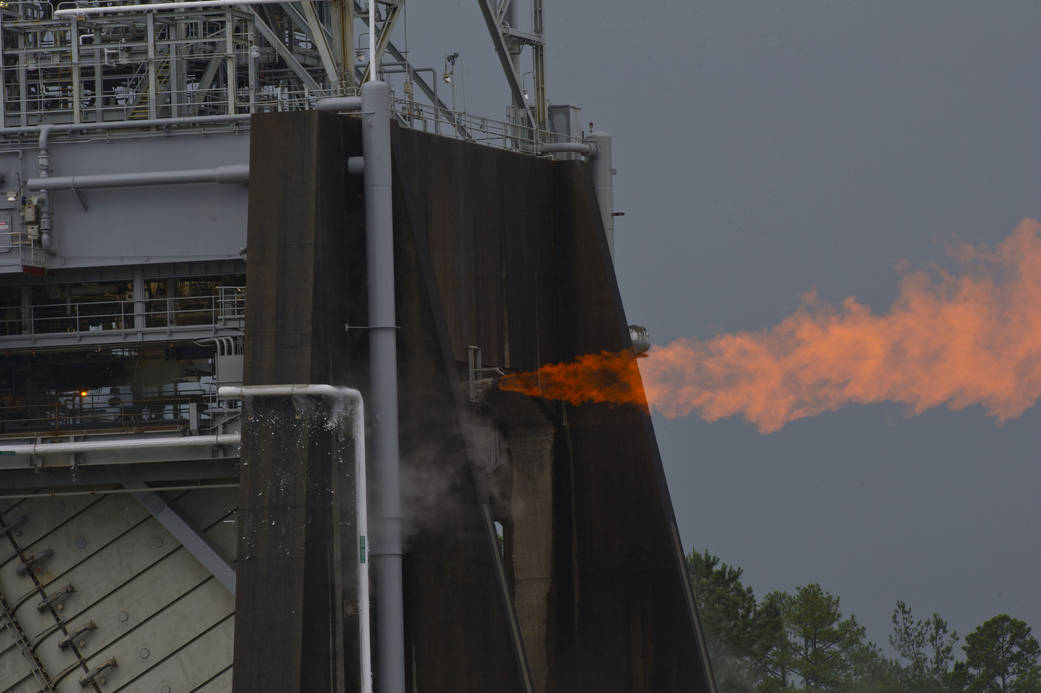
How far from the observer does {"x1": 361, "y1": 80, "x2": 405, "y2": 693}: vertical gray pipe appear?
3522cm

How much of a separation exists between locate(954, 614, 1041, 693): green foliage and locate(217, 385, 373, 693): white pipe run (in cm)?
4694

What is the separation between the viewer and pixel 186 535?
39750 millimetres

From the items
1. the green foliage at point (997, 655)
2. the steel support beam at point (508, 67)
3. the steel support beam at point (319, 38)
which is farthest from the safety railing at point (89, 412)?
the green foliage at point (997, 655)

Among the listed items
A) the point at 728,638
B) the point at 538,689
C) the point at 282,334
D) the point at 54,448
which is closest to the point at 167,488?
the point at 54,448

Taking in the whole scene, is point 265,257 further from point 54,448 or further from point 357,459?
point 54,448

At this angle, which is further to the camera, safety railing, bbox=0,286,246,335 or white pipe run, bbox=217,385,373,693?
safety railing, bbox=0,286,246,335

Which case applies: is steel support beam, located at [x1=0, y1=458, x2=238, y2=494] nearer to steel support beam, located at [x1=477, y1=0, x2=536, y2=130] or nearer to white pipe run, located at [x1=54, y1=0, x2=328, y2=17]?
white pipe run, located at [x1=54, y1=0, x2=328, y2=17]

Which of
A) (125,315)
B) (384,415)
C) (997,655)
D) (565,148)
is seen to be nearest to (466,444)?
(384,415)

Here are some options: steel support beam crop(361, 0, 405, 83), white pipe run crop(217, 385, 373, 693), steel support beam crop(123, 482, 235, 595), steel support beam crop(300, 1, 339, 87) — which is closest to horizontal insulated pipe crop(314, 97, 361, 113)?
steel support beam crop(300, 1, 339, 87)

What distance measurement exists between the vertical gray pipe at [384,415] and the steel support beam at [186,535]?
205 inches

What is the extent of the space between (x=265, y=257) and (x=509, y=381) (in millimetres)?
8274

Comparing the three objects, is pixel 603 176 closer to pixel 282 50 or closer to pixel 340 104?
pixel 282 50

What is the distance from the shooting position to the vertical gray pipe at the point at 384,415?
35219 mm

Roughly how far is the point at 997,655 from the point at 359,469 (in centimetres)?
4818
